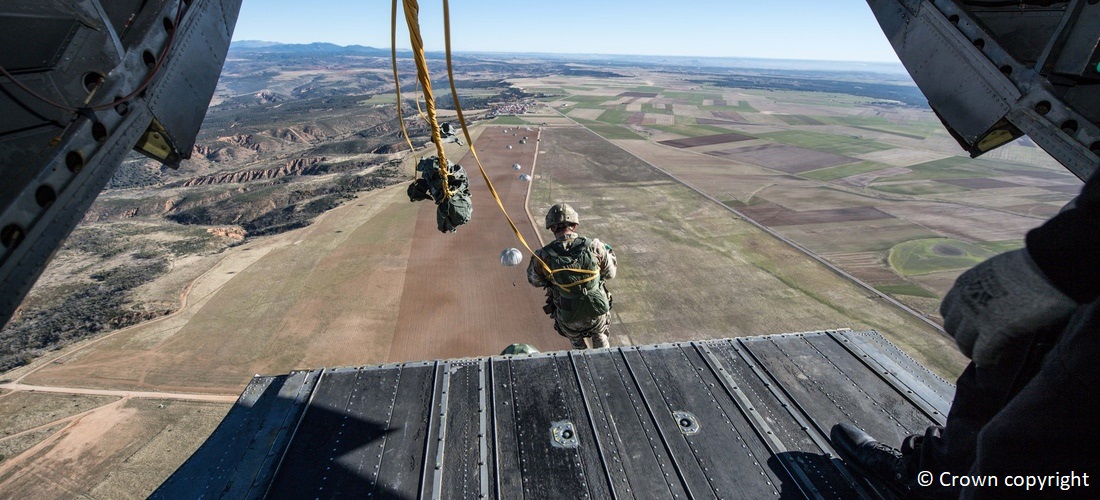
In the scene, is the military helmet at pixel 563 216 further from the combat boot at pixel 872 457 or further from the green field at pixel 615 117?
the green field at pixel 615 117

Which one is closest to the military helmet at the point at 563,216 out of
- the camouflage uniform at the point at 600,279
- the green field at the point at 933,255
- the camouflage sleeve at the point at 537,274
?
the camouflage uniform at the point at 600,279

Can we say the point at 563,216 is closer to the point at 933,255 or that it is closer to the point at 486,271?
the point at 486,271

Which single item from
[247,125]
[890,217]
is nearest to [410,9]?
[890,217]

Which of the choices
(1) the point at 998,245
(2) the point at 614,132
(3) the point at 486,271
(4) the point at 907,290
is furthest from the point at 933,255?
(2) the point at 614,132

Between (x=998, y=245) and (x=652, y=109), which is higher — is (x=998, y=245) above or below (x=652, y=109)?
below

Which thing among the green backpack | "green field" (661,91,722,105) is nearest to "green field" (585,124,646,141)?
"green field" (661,91,722,105)

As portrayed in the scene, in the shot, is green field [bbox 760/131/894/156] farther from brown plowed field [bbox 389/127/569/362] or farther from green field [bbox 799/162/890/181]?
brown plowed field [bbox 389/127/569/362]
